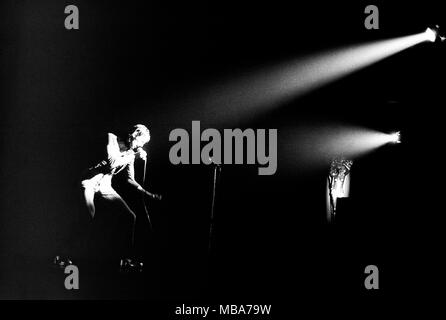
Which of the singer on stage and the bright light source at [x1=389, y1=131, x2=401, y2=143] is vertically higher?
the bright light source at [x1=389, y1=131, x2=401, y2=143]

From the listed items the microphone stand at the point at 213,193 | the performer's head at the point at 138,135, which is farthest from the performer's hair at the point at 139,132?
the microphone stand at the point at 213,193

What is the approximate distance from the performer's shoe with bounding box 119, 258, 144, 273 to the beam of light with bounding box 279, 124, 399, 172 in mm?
1169

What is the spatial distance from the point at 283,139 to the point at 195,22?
3.22ft

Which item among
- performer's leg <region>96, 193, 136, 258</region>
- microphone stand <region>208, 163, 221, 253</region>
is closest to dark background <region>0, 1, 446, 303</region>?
microphone stand <region>208, 163, 221, 253</region>

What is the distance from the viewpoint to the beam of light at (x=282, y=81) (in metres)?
3.09

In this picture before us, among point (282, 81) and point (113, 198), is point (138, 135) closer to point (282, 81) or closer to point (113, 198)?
point (113, 198)

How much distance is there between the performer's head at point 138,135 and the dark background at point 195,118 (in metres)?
0.05

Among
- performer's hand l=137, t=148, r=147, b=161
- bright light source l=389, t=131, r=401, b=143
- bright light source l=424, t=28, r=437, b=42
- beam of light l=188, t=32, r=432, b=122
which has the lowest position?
performer's hand l=137, t=148, r=147, b=161

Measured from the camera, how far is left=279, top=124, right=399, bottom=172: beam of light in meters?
3.07

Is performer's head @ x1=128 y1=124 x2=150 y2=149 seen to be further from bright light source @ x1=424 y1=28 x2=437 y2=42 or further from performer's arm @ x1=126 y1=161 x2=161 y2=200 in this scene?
bright light source @ x1=424 y1=28 x2=437 y2=42

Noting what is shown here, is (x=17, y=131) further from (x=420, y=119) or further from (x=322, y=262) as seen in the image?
(x=420, y=119)

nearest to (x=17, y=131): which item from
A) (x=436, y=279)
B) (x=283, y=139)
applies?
(x=283, y=139)

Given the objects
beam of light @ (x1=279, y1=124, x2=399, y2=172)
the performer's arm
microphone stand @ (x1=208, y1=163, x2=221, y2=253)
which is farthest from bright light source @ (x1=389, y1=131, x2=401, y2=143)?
the performer's arm

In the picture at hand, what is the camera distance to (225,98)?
10.2ft
